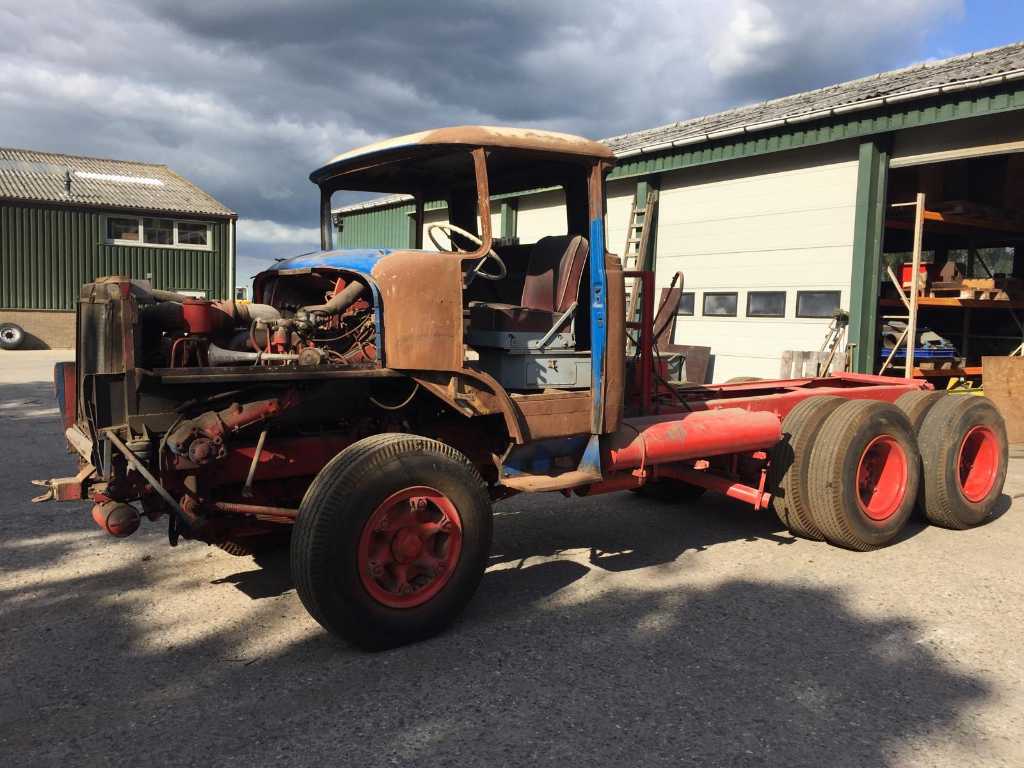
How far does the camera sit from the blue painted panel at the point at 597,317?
171 inches

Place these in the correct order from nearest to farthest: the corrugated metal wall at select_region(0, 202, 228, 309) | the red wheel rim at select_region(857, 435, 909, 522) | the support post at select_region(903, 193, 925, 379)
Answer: the red wheel rim at select_region(857, 435, 909, 522) < the support post at select_region(903, 193, 925, 379) < the corrugated metal wall at select_region(0, 202, 228, 309)

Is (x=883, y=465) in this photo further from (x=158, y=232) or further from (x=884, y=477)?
(x=158, y=232)

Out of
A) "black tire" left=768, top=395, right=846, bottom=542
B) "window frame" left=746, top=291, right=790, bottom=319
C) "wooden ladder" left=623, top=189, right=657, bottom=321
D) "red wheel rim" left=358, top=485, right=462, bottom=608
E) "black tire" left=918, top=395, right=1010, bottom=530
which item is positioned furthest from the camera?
"wooden ladder" left=623, top=189, right=657, bottom=321

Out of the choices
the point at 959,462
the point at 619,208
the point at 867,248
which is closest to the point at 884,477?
the point at 959,462

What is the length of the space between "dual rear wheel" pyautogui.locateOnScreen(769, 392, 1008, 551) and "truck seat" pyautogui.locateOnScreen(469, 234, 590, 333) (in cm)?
204

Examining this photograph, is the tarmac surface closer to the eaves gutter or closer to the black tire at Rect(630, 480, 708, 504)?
the black tire at Rect(630, 480, 708, 504)

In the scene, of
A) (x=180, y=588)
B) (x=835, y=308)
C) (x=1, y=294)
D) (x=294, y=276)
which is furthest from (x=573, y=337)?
(x=1, y=294)

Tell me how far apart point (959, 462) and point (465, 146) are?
471cm

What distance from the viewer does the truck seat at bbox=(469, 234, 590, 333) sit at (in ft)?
14.5

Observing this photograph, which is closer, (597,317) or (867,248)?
(597,317)

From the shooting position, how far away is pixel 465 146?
4020mm

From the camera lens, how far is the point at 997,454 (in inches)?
256

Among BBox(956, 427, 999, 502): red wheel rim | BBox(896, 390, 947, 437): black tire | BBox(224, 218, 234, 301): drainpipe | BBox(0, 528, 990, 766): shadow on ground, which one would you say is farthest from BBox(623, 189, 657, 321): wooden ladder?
BBox(224, 218, 234, 301): drainpipe

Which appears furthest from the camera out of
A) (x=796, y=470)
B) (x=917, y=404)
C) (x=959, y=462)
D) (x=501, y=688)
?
(x=917, y=404)
